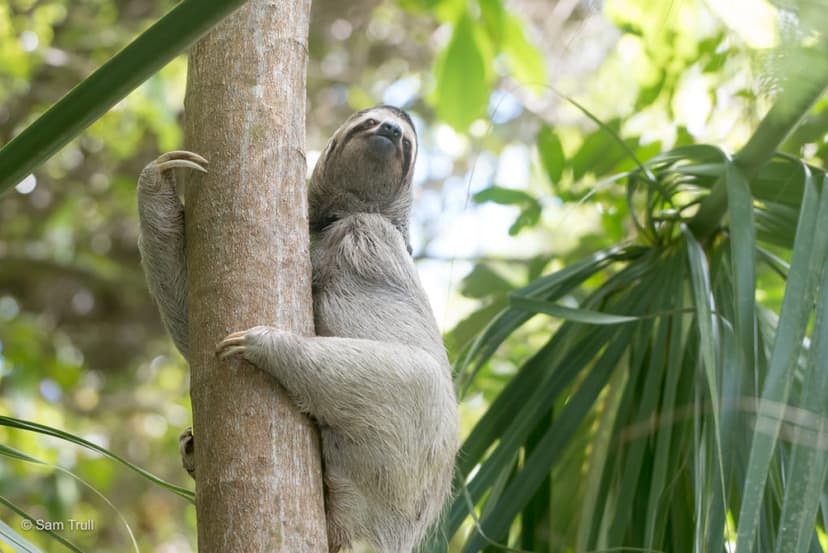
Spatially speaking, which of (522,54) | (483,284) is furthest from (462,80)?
(483,284)

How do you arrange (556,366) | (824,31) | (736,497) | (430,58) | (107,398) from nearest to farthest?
(824,31), (736,497), (556,366), (107,398), (430,58)

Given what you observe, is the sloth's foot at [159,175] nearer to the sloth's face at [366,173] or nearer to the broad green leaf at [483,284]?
the sloth's face at [366,173]

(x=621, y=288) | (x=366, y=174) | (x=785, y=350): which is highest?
(x=366, y=174)

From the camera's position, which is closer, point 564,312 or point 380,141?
point 564,312

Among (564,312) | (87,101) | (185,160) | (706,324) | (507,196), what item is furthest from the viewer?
(507,196)

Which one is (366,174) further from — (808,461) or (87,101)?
(87,101)

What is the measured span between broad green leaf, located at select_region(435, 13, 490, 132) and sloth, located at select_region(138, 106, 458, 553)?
1510 millimetres

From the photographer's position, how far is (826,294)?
10.2ft

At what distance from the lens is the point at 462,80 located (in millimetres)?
5734

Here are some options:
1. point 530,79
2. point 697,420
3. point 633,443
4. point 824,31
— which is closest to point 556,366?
point 633,443

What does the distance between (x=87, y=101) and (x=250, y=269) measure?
3.89ft

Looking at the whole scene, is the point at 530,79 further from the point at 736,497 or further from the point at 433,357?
the point at 736,497

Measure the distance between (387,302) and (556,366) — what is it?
863mm

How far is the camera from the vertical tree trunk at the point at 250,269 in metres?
2.74
